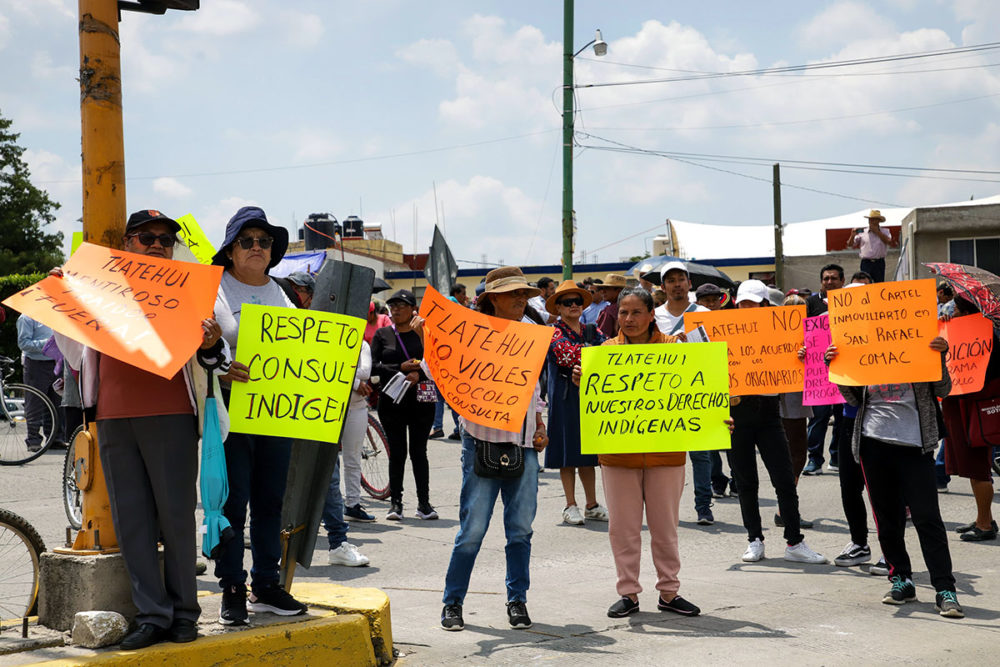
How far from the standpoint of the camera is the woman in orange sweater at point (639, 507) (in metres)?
6.24

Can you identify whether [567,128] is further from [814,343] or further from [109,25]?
[109,25]

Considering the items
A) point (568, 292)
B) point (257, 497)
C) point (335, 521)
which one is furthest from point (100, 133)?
point (568, 292)

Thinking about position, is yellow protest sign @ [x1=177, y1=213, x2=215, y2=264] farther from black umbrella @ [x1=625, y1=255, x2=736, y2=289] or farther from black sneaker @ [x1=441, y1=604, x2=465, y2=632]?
black umbrella @ [x1=625, y1=255, x2=736, y2=289]

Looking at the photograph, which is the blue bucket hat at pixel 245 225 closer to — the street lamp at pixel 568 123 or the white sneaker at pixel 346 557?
the white sneaker at pixel 346 557

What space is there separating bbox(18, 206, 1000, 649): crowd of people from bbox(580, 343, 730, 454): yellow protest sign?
0.15m

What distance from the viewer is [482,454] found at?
19.1 feet

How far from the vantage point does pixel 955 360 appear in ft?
28.3

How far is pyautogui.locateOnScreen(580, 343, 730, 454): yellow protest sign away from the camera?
6273 mm

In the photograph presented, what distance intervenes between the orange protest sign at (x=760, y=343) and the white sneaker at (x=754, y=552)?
1184 mm

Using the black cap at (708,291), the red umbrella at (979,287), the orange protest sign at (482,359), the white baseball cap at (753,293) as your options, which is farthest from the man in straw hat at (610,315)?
the orange protest sign at (482,359)

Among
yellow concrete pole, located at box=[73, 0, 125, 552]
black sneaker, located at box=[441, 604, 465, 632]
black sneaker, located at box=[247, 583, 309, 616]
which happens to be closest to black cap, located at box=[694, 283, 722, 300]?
black sneaker, located at box=[441, 604, 465, 632]

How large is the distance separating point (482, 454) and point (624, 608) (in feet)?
4.33

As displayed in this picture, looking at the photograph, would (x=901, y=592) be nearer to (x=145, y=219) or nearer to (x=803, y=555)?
(x=803, y=555)

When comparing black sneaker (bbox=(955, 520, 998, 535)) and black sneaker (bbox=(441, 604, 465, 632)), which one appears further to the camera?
black sneaker (bbox=(955, 520, 998, 535))
